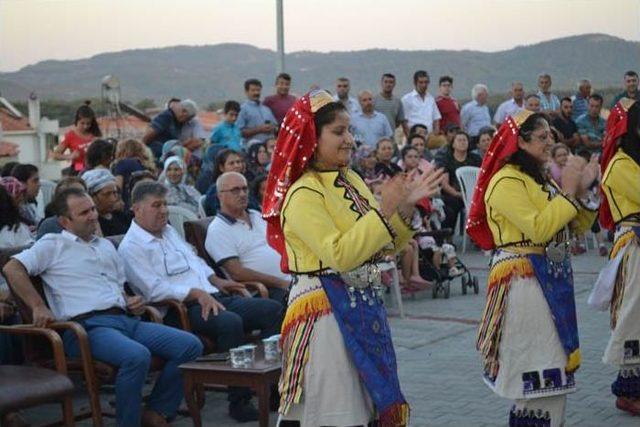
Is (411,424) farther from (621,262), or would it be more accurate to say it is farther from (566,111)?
(566,111)

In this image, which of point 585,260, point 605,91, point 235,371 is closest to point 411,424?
point 235,371

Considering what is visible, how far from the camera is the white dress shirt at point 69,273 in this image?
684cm

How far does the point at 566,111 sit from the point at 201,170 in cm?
851

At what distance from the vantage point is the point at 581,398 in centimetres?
750

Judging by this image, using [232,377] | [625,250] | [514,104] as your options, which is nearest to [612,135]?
[625,250]

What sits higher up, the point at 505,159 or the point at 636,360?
the point at 505,159

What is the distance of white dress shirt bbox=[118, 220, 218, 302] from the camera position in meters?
7.55

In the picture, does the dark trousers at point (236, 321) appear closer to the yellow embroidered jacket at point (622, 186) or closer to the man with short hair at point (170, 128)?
the yellow embroidered jacket at point (622, 186)

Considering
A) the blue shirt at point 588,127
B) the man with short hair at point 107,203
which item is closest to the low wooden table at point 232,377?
the man with short hair at point 107,203

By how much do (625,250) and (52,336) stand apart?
3.53 metres

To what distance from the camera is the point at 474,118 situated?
18547 mm

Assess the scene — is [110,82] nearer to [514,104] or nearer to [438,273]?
[514,104]

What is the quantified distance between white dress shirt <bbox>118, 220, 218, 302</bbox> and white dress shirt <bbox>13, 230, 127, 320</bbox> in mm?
497

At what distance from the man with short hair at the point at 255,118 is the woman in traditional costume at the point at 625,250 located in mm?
7639
